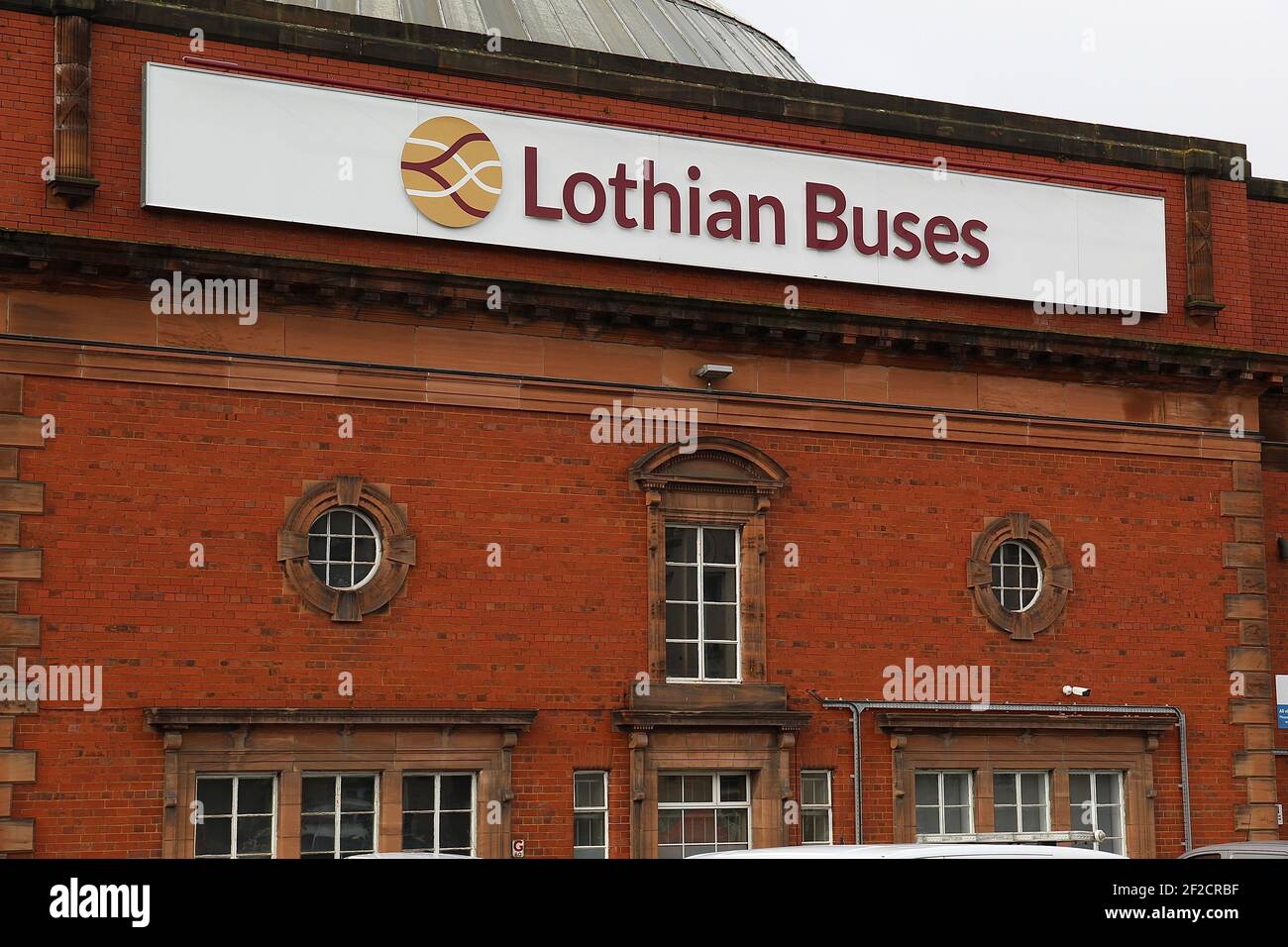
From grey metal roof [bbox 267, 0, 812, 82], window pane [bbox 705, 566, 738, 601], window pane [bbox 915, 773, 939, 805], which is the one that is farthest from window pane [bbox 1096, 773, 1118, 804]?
grey metal roof [bbox 267, 0, 812, 82]

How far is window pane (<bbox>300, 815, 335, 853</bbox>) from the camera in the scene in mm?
19812

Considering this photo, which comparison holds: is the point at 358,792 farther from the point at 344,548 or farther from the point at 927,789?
the point at 927,789

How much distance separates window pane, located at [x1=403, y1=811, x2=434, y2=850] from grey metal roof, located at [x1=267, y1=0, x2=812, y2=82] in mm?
Result: 12402

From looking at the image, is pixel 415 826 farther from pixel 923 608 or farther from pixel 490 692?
pixel 923 608

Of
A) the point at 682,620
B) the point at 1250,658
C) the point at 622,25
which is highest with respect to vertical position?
the point at 622,25

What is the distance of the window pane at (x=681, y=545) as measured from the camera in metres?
22.1

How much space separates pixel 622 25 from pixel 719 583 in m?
13.2

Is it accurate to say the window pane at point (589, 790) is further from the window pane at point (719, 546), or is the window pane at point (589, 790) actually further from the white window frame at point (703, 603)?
the window pane at point (719, 546)

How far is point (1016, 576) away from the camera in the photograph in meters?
23.9

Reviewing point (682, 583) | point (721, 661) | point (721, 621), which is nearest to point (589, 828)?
point (721, 661)

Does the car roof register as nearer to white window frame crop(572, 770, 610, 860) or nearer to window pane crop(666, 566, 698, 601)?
white window frame crop(572, 770, 610, 860)

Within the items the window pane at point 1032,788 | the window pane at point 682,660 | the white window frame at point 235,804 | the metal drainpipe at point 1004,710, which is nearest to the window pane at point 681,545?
the window pane at point 682,660

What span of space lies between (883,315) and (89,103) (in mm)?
9826

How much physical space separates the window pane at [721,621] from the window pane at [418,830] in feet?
13.5
